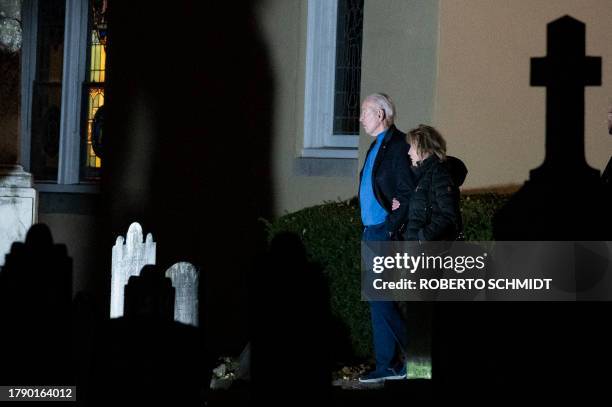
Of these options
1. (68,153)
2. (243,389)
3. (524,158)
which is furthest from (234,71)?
(243,389)

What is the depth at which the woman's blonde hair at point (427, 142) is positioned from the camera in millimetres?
6926

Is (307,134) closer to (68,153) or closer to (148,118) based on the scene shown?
(148,118)

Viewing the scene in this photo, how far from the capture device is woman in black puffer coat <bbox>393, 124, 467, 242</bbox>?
6.81 metres

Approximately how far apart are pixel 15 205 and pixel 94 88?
153 inches

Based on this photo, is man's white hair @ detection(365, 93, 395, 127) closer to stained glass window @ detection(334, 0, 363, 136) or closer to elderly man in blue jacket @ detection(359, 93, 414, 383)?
elderly man in blue jacket @ detection(359, 93, 414, 383)

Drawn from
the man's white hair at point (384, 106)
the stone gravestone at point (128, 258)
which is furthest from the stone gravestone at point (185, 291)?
the man's white hair at point (384, 106)

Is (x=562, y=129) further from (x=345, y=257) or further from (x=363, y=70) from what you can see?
(x=345, y=257)

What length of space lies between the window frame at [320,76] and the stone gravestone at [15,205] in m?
2.68

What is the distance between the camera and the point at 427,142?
22.8 ft

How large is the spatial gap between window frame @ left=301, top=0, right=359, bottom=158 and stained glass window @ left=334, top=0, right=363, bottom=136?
5cm

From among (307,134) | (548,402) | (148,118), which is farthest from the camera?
(148,118)

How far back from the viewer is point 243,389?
24.8 feet

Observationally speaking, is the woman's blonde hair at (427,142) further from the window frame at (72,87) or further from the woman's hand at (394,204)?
the window frame at (72,87)

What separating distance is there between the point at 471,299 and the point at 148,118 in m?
5.72
